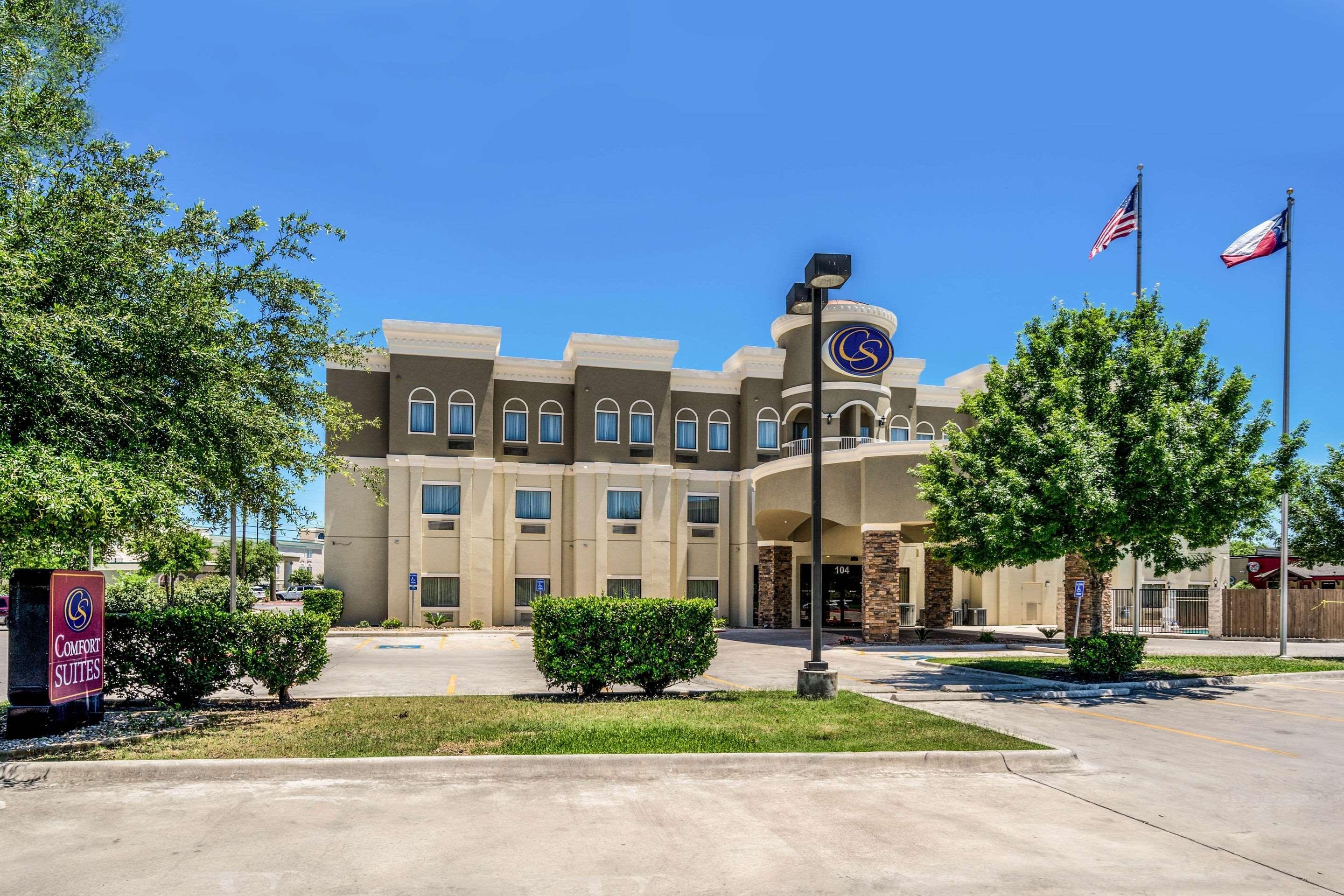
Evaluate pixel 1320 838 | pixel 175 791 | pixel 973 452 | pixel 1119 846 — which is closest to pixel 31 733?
pixel 175 791

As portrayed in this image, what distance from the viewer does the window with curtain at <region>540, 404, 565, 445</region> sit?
42.2 m

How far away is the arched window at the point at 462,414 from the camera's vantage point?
40.5m

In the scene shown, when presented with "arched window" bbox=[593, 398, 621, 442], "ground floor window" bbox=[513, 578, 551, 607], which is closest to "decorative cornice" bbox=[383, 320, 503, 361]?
"arched window" bbox=[593, 398, 621, 442]

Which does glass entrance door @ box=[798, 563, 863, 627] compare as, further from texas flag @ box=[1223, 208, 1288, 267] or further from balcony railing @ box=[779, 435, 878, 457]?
texas flag @ box=[1223, 208, 1288, 267]

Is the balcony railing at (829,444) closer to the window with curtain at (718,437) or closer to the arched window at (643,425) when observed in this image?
the window with curtain at (718,437)

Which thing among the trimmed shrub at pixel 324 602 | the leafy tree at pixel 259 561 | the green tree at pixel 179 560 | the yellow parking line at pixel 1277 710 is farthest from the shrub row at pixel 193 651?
the leafy tree at pixel 259 561

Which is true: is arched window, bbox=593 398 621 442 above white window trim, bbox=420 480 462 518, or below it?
above

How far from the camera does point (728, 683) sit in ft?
61.0

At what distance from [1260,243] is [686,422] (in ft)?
82.1

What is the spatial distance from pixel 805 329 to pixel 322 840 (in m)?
35.0

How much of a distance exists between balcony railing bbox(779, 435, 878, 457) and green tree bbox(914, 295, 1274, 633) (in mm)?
12331

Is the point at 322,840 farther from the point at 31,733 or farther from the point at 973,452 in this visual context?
the point at 973,452

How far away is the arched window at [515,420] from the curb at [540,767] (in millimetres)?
32507

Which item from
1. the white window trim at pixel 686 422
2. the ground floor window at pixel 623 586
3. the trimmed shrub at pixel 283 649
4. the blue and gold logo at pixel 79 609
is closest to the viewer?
the blue and gold logo at pixel 79 609
